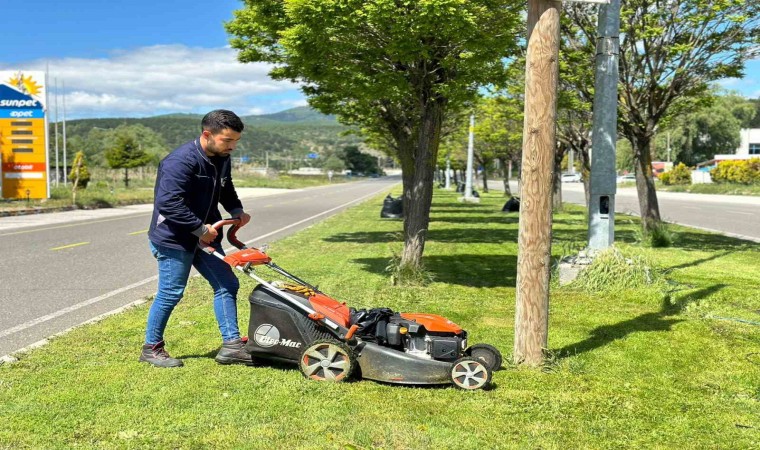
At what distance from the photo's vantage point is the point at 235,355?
17.3ft

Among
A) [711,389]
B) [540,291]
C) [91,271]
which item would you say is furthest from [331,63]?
[711,389]

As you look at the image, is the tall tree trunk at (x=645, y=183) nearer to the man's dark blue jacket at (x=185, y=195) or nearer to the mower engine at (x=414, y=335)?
the mower engine at (x=414, y=335)

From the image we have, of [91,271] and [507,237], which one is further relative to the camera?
[507,237]

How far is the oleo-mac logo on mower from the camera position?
198 inches

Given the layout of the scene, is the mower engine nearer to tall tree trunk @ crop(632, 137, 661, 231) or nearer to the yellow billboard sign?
tall tree trunk @ crop(632, 137, 661, 231)

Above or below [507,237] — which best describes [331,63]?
above

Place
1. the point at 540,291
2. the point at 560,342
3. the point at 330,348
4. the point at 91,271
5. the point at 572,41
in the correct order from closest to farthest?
the point at 330,348, the point at 540,291, the point at 560,342, the point at 91,271, the point at 572,41

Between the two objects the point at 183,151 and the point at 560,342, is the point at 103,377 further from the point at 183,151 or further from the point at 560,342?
the point at 560,342

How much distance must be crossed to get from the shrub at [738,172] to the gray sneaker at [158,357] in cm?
5845

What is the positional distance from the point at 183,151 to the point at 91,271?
6.82 m

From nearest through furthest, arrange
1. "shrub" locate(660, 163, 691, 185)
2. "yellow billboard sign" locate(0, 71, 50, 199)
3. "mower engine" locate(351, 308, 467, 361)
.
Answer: "mower engine" locate(351, 308, 467, 361) < "yellow billboard sign" locate(0, 71, 50, 199) < "shrub" locate(660, 163, 691, 185)

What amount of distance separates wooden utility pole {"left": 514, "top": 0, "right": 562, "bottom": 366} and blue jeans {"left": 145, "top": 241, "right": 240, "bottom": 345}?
222 centimetres

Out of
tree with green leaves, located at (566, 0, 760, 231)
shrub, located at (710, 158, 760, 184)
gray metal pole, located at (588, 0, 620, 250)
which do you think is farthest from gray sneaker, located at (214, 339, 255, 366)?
shrub, located at (710, 158, 760, 184)

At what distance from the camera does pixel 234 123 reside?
5039mm
